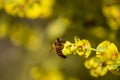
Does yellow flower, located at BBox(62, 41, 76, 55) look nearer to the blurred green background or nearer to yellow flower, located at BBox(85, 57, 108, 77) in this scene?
yellow flower, located at BBox(85, 57, 108, 77)

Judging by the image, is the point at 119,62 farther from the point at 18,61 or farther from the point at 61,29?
the point at 18,61

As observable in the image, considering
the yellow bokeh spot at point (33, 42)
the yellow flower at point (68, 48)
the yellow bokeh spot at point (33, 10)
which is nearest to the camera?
the yellow flower at point (68, 48)

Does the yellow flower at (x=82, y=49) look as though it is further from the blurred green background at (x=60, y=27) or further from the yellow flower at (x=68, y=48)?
the blurred green background at (x=60, y=27)

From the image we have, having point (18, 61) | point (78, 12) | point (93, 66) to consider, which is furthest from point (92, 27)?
point (18, 61)

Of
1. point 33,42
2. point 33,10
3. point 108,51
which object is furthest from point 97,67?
point 33,42

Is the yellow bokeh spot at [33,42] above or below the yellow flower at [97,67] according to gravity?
above

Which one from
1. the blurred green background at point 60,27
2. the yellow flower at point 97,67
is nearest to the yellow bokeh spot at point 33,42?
the blurred green background at point 60,27

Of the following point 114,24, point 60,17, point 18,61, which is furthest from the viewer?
point 18,61

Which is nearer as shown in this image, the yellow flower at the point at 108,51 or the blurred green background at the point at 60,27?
the yellow flower at the point at 108,51
